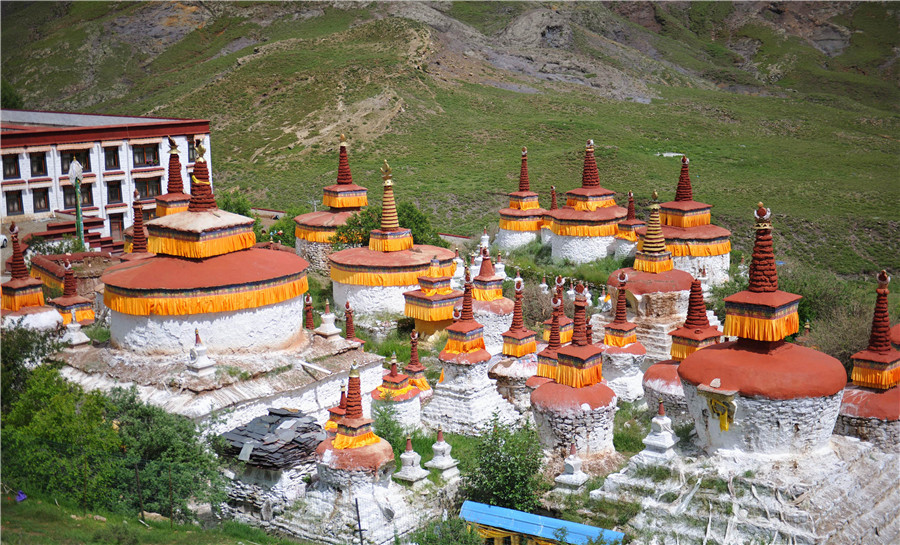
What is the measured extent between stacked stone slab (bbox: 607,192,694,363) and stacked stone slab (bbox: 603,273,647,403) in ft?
6.29

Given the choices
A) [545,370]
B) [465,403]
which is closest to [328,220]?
[465,403]

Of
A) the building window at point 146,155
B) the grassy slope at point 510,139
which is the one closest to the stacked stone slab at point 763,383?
the grassy slope at point 510,139

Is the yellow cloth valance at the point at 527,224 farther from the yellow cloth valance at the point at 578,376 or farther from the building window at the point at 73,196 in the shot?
the building window at the point at 73,196

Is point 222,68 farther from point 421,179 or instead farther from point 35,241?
point 35,241

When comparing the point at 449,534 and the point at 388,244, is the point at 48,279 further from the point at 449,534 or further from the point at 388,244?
the point at 449,534

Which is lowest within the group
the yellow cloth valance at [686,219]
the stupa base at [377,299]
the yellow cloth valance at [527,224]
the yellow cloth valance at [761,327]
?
the stupa base at [377,299]

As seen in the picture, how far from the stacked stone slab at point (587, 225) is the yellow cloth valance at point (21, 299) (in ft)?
61.9

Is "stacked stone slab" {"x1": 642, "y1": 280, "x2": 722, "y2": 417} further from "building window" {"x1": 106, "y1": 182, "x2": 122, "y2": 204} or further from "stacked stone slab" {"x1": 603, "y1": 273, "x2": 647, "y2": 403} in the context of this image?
"building window" {"x1": 106, "y1": 182, "x2": 122, "y2": 204}

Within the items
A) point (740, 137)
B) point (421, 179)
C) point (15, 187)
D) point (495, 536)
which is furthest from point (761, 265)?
point (740, 137)

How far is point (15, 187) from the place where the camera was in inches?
1731

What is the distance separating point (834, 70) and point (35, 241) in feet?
390

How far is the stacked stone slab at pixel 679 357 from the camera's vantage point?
69.6 feet

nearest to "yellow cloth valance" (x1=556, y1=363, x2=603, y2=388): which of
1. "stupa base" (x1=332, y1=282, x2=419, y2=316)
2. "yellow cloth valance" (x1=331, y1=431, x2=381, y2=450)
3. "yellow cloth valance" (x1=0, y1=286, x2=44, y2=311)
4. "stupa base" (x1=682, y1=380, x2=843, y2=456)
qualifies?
"stupa base" (x1=682, y1=380, x2=843, y2=456)

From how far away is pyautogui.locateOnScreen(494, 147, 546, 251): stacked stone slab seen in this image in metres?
39.2
